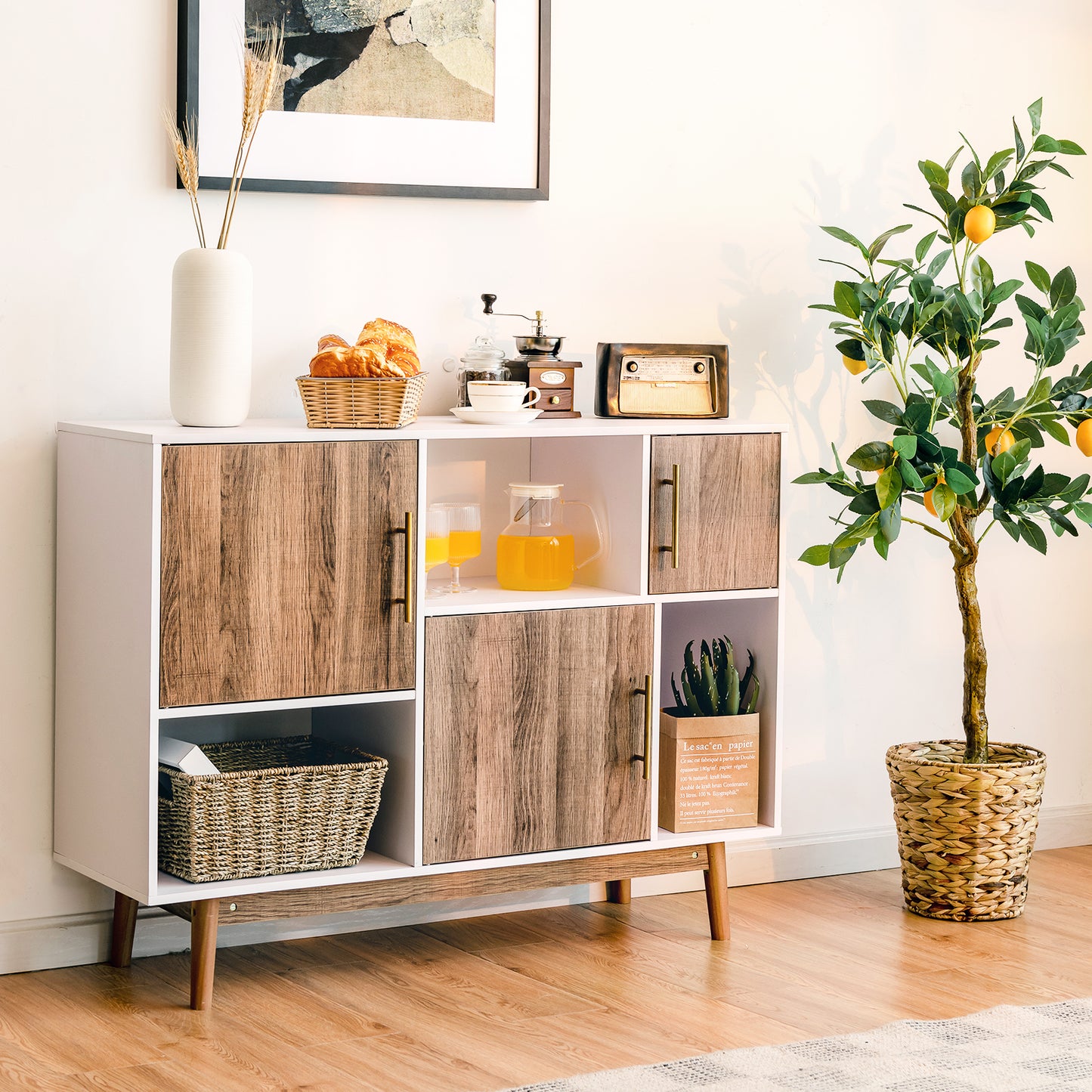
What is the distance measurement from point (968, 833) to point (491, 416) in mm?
1266

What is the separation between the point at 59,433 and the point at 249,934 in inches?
38.4

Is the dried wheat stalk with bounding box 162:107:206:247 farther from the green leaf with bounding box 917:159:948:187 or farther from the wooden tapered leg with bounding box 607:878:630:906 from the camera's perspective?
the wooden tapered leg with bounding box 607:878:630:906

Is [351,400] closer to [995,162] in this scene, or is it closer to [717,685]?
[717,685]

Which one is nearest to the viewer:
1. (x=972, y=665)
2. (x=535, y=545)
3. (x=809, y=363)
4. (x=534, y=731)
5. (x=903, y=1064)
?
(x=903, y=1064)

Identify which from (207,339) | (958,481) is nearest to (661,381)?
(958,481)

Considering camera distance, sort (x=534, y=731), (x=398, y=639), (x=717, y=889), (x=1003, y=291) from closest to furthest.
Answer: (x=398, y=639), (x=534, y=731), (x=717, y=889), (x=1003, y=291)

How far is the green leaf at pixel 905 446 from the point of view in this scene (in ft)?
9.68

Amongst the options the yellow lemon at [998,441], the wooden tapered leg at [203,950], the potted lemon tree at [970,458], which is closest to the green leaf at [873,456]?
the potted lemon tree at [970,458]

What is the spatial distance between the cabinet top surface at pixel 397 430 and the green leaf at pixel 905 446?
0.21 meters

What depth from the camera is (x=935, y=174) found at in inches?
125

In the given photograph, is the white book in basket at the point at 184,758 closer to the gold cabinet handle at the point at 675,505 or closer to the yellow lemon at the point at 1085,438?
the gold cabinet handle at the point at 675,505

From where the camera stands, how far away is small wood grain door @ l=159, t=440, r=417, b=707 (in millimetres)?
2471

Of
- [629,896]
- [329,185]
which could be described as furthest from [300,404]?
[629,896]

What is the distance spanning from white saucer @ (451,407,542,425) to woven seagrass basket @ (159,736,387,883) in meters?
0.62
